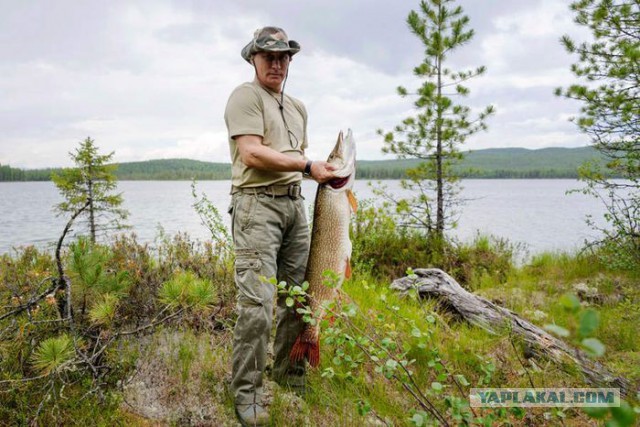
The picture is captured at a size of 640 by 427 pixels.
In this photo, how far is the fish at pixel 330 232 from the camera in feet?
12.7

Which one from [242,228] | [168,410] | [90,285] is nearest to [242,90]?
[242,228]

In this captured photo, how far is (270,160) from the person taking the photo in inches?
144

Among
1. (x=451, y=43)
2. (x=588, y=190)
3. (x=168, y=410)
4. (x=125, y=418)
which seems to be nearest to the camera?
(x=125, y=418)

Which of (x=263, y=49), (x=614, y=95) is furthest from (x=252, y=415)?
(x=614, y=95)

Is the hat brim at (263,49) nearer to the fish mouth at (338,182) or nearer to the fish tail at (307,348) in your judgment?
the fish mouth at (338,182)

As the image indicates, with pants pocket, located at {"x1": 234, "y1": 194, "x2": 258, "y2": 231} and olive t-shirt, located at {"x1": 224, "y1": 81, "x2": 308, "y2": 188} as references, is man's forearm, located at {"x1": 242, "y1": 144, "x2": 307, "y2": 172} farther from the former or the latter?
pants pocket, located at {"x1": 234, "y1": 194, "x2": 258, "y2": 231}

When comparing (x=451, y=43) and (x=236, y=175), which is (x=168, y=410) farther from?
(x=451, y=43)

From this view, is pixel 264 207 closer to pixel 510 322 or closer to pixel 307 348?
pixel 307 348

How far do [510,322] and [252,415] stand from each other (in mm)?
2277

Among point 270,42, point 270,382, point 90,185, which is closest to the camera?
point 270,42

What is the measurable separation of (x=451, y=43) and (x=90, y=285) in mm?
9357

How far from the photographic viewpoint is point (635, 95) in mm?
8281

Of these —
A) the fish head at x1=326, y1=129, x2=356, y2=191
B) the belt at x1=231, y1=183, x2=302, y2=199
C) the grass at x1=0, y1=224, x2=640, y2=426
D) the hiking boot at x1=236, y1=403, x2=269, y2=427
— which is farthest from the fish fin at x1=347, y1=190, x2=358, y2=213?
the hiking boot at x1=236, y1=403, x2=269, y2=427

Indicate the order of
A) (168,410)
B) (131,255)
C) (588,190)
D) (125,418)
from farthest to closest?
(588,190) < (131,255) < (168,410) < (125,418)
